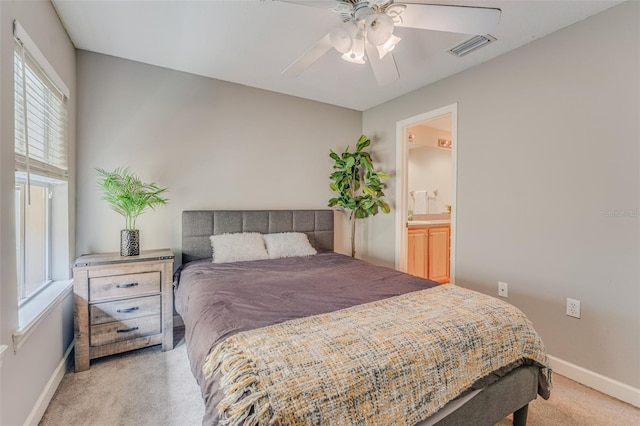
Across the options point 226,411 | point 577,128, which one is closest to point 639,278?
→ point 577,128

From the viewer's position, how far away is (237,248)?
9.34ft

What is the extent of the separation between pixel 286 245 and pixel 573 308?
8.02 ft

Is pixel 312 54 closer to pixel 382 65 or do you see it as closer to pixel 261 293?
pixel 382 65

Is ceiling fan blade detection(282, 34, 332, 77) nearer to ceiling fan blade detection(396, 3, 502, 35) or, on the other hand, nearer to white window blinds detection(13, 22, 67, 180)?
ceiling fan blade detection(396, 3, 502, 35)

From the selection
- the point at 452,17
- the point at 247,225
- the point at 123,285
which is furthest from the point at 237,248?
the point at 452,17

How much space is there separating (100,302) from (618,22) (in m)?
4.11

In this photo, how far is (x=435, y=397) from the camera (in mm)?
1170

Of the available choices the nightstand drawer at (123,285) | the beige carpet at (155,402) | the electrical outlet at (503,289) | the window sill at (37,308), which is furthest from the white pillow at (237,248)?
the electrical outlet at (503,289)

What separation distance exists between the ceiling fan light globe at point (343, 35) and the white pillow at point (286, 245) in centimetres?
194

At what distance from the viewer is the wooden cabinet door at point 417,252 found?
13.1 ft

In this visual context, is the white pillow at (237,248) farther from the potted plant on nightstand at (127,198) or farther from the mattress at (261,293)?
the potted plant on nightstand at (127,198)

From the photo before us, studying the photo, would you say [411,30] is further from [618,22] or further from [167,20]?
[167,20]

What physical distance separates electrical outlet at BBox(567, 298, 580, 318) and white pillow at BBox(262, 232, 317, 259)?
7.21ft

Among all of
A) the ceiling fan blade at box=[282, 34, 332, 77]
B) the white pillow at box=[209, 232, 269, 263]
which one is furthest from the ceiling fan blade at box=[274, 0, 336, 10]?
the white pillow at box=[209, 232, 269, 263]
